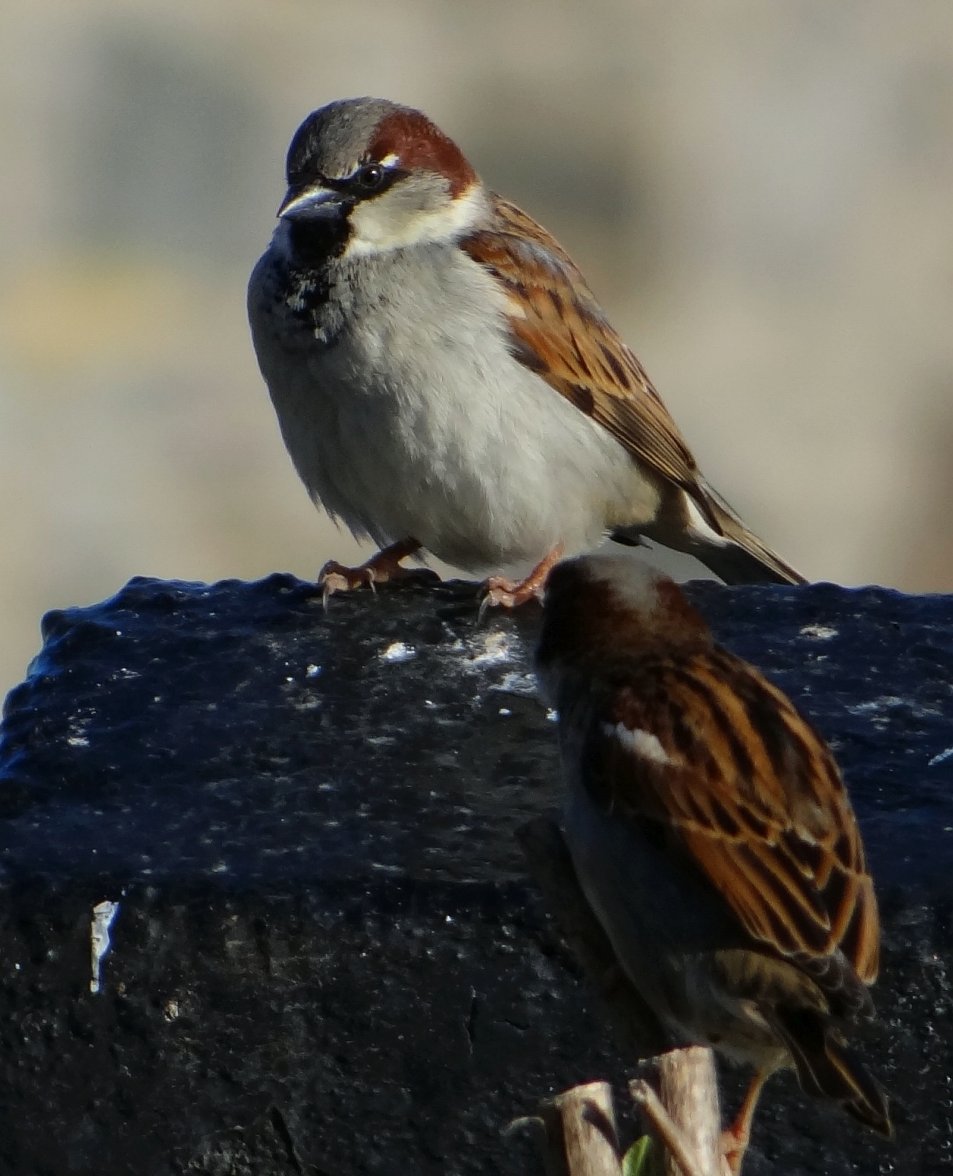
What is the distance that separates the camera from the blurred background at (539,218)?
1162 centimetres

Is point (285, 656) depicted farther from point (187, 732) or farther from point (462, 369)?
point (462, 369)

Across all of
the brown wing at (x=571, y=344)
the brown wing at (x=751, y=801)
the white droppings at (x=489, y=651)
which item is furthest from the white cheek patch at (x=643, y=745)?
the brown wing at (x=571, y=344)

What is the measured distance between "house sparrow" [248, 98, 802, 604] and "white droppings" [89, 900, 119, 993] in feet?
5.43

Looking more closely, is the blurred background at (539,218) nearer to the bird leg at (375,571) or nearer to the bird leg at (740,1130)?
the bird leg at (375,571)

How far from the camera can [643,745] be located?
236 centimetres

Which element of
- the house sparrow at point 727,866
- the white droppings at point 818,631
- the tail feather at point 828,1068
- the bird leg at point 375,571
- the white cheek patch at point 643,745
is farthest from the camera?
the bird leg at point 375,571

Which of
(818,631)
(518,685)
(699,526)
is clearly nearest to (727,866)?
(518,685)

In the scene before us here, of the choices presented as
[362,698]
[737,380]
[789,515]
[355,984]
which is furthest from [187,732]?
[737,380]

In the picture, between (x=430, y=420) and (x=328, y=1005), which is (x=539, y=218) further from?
(x=328, y=1005)

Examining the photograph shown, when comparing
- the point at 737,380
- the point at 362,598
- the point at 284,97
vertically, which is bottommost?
the point at 362,598

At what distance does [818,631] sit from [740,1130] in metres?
1.20

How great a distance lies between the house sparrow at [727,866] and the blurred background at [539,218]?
27.0 feet

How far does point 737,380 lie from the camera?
42.5 ft

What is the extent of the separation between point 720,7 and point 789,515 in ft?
13.2
